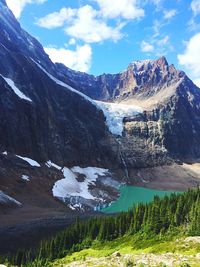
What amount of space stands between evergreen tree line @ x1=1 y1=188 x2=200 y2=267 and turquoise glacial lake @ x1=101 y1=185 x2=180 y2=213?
233ft

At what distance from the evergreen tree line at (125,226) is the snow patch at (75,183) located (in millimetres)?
69293

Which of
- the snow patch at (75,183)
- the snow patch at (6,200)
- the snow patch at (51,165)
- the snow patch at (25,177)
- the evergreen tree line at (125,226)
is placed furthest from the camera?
the snow patch at (51,165)

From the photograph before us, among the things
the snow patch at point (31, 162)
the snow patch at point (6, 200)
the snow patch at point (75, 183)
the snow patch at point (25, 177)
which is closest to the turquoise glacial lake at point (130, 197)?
the snow patch at point (75, 183)

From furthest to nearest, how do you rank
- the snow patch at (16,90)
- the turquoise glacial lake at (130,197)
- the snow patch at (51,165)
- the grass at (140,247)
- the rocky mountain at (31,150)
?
the snow patch at (16,90) → the snow patch at (51,165) → the turquoise glacial lake at (130,197) → the rocky mountain at (31,150) → the grass at (140,247)

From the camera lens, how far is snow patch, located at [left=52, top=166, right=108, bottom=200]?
146 metres

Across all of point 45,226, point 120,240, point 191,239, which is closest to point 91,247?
point 120,240

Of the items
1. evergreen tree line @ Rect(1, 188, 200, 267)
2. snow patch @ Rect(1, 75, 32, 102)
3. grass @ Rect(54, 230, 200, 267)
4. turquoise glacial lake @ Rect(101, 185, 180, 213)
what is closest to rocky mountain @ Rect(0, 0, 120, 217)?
snow patch @ Rect(1, 75, 32, 102)

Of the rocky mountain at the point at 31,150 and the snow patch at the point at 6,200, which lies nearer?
the snow patch at the point at 6,200

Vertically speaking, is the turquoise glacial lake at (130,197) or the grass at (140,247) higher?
the turquoise glacial lake at (130,197)

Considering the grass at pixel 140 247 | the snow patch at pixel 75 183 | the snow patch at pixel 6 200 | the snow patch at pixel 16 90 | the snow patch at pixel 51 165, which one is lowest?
the grass at pixel 140 247

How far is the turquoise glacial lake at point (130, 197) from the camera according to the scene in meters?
150

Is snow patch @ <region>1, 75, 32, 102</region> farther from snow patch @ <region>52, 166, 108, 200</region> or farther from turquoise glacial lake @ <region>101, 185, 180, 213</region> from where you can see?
turquoise glacial lake @ <region>101, 185, 180, 213</region>

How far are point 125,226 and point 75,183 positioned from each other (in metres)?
94.0

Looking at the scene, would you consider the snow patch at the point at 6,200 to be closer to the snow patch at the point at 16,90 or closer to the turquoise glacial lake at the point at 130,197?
the turquoise glacial lake at the point at 130,197
